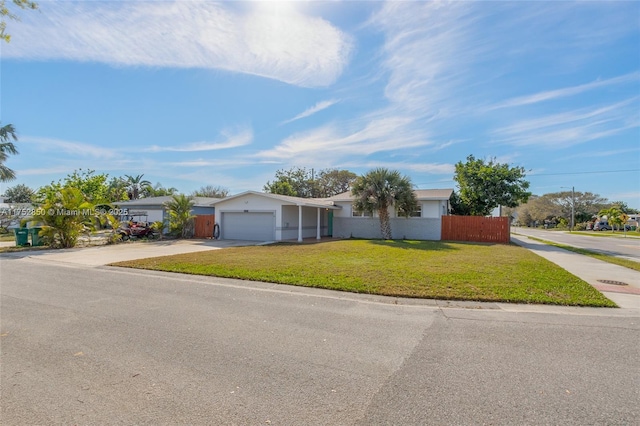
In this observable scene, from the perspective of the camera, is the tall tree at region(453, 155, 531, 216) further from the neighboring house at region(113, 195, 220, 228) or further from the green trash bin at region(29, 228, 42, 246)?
the green trash bin at region(29, 228, 42, 246)

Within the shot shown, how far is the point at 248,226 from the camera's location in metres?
22.2

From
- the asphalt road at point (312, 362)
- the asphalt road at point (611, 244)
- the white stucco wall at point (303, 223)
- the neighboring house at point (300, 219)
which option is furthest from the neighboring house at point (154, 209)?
the asphalt road at point (611, 244)

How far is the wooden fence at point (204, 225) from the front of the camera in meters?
23.2

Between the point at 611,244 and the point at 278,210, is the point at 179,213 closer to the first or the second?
the point at 278,210

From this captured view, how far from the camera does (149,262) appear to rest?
1159 cm

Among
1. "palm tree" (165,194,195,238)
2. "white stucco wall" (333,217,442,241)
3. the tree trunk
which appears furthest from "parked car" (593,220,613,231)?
"palm tree" (165,194,195,238)

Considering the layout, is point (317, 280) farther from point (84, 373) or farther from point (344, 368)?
point (84, 373)

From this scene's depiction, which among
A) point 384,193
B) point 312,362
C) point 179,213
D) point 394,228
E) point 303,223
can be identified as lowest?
point 312,362

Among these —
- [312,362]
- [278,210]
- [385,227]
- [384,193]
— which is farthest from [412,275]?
[385,227]

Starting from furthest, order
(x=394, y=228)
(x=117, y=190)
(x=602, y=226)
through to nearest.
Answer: (x=602, y=226), (x=117, y=190), (x=394, y=228)

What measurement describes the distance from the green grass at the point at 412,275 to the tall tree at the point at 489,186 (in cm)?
1369

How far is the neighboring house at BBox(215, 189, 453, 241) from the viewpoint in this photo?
69.2ft

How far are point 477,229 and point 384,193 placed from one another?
22.7ft

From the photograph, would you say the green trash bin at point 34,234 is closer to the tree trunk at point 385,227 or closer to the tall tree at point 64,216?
Answer: the tall tree at point 64,216
